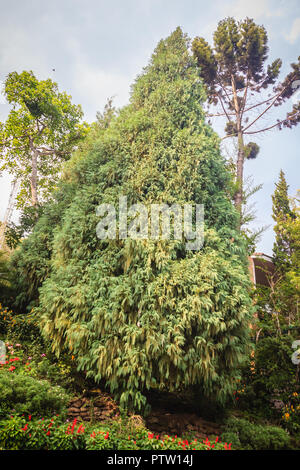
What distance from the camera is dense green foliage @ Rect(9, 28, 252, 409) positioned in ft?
15.4

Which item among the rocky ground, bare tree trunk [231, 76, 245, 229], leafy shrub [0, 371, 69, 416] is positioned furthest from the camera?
bare tree trunk [231, 76, 245, 229]

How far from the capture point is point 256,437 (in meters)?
4.66

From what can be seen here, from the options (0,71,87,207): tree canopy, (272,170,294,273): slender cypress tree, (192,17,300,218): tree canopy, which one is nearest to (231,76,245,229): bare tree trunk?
(192,17,300,218): tree canopy

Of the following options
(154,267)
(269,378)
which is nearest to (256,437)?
(269,378)

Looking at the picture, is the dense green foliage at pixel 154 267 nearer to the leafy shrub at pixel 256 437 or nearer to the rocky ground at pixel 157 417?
the rocky ground at pixel 157 417

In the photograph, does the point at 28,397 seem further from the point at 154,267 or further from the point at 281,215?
the point at 281,215

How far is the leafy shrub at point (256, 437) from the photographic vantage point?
14.9 feet

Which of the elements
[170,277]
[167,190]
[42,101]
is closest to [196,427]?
[170,277]

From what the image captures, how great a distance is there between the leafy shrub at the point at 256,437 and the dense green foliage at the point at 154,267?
717 millimetres

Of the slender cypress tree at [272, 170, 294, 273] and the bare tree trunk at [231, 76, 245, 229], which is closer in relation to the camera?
the bare tree trunk at [231, 76, 245, 229]

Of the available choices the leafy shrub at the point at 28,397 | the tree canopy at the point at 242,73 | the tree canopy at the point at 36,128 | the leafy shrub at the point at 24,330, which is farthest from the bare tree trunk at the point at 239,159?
the tree canopy at the point at 36,128

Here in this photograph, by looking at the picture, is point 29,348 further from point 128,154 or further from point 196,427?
point 128,154

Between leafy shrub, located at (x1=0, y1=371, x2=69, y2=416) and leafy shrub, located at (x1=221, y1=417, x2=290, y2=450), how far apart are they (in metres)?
3.09

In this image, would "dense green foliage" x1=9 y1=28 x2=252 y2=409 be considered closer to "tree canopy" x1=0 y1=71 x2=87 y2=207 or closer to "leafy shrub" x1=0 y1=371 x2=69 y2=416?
"leafy shrub" x1=0 y1=371 x2=69 y2=416
